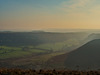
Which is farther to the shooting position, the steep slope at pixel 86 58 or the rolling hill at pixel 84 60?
the steep slope at pixel 86 58

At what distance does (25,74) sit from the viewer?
17094 mm

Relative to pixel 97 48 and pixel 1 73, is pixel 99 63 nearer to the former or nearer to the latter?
pixel 97 48

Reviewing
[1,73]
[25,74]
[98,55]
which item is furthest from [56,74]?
[98,55]

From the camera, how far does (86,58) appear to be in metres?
95.0

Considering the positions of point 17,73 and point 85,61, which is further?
point 85,61

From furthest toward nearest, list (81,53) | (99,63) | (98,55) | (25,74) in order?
(81,53) < (98,55) < (99,63) < (25,74)

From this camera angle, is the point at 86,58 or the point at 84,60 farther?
the point at 86,58

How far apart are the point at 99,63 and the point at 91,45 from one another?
30.8 m

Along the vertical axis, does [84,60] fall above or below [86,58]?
below

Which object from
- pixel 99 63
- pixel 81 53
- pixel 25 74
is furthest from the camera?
pixel 81 53

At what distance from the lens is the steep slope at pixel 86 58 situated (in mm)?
83738

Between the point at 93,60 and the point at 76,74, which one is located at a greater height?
the point at 76,74

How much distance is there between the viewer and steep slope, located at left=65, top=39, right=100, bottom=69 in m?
83.7

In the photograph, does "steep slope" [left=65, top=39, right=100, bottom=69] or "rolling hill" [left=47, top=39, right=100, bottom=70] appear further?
"steep slope" [left=65, top=39, right=100, bottom=69]
